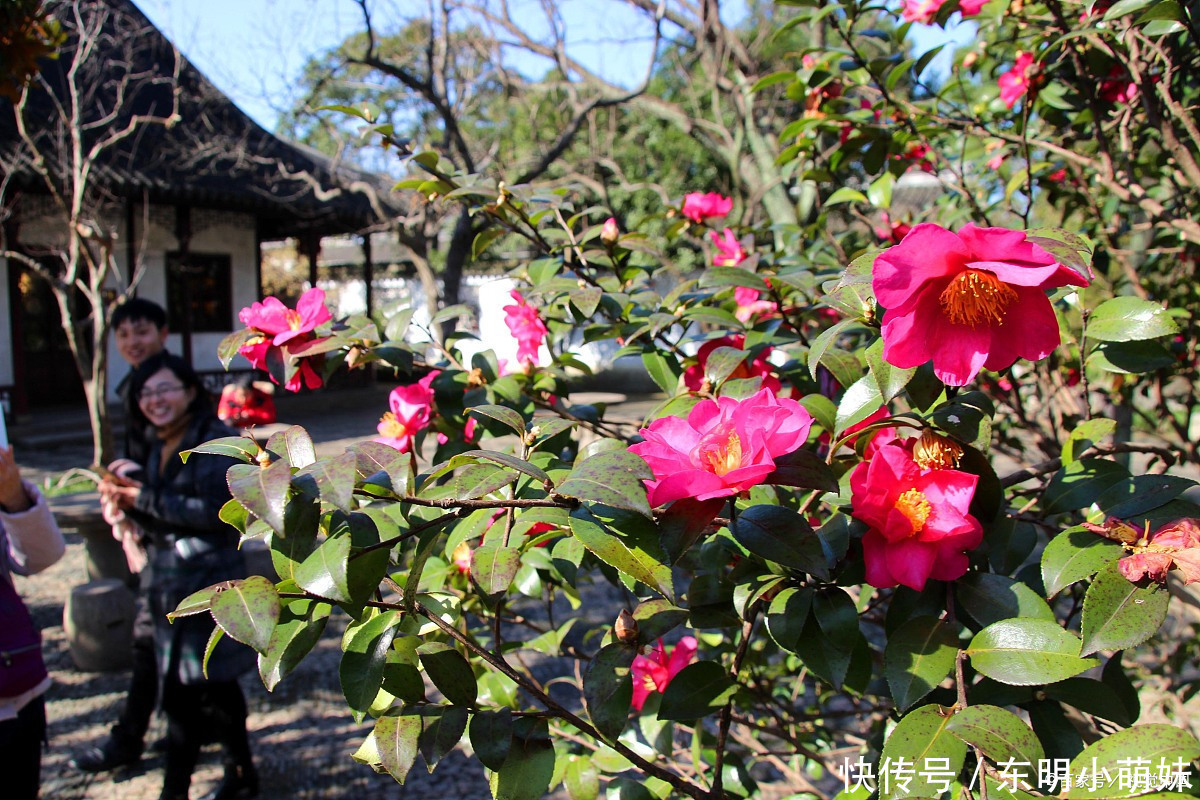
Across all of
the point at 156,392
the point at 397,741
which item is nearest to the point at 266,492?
the point at 397,741

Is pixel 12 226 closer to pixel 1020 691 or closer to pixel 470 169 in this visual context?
pixel 470 169

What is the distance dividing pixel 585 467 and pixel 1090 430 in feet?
1.79

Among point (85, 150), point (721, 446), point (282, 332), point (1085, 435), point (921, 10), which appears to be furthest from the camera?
point (85, 150)

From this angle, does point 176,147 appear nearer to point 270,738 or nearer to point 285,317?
point 270,738

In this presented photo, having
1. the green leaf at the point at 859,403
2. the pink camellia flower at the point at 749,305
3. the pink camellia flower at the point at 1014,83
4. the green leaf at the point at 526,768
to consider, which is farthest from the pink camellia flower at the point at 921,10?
the green leaf at the point at 526,768

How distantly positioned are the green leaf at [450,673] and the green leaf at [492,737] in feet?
0.07

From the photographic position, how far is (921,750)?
0.59 m

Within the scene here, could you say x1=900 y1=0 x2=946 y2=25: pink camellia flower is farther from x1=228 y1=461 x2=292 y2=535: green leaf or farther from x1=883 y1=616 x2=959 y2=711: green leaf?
x1=228 y1=461 x2=292 y2=535: green leaf

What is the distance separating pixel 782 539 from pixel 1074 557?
235 mm

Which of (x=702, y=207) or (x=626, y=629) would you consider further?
(x=702, y=207)

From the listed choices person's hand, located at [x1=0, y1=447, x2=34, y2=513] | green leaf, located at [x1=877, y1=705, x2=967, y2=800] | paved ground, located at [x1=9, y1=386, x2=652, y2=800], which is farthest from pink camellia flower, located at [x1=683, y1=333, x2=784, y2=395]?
paved ground, located at [x1=9, y1=386, x2=652, y2=800]

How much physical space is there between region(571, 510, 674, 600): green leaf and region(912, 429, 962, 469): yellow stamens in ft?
0.78

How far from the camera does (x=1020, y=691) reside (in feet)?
2.28

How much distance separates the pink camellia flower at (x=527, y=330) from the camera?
4.31 ft
